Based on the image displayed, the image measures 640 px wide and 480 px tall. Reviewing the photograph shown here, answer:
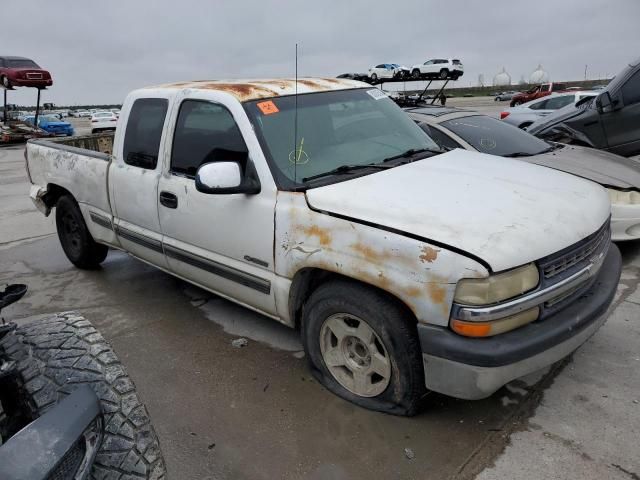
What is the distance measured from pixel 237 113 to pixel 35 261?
3.91 metres

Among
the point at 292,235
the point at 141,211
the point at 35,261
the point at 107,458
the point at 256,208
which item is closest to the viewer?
Answer: the point at 107,458

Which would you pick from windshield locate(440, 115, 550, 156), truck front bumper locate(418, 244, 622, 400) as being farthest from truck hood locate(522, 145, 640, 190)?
truck front bumper locate(418, 244, 622, 400)

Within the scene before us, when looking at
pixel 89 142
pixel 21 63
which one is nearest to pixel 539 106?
pixel 89 142

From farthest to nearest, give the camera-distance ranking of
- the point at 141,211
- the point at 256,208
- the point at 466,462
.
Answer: the point at 141,211 → the point at 256,208 → the point at 466,462

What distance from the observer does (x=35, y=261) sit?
577cm

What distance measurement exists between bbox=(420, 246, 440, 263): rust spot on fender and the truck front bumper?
1.06 ft

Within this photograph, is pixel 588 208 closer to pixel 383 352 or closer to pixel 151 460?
pixel 383 352

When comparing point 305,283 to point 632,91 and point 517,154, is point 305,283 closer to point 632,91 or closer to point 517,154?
point 517,154

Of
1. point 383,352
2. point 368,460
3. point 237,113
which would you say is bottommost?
point 368,460

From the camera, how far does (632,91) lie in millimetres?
6945

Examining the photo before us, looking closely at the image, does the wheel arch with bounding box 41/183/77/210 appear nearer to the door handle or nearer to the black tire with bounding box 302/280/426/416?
the door handle

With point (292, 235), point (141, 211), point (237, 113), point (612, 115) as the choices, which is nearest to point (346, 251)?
point (292, 235)

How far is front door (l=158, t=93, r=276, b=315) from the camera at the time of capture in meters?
3.05

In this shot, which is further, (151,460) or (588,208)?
(588,208)
